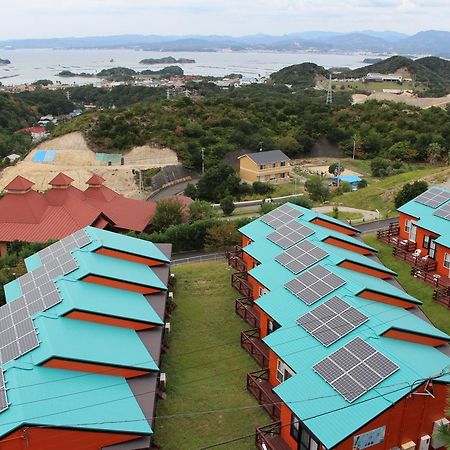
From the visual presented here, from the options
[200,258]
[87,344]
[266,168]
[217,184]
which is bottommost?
[217,184]

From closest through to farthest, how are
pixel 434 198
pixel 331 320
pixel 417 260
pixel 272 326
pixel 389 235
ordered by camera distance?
pixel 331 320 < pixel 272 326 < pixel 417 260 < pixel 434 198 < pixel 389 235

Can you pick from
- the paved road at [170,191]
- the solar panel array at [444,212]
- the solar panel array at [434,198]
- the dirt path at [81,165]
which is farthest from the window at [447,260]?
the dirt path at [81,165]

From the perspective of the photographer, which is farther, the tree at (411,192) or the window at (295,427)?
the tree at (411,192)

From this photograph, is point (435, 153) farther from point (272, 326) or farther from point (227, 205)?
point (272, 326)

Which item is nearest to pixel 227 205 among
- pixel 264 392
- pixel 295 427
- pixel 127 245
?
pixel 127 245

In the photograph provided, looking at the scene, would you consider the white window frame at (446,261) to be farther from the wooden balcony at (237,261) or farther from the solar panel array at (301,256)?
the wooden balcony at (237,261)

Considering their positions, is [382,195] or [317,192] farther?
[317,192]

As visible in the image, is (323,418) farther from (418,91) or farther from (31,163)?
(418,91)
